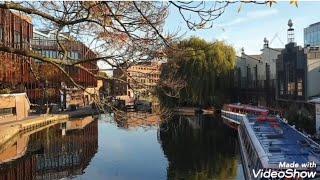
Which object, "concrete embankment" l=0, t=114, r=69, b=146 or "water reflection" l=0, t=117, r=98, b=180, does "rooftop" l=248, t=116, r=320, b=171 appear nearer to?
"water reflection" l=0, t=117, r=98, b=180

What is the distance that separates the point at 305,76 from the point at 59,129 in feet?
70.0

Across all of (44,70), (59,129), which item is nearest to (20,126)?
(59,129)

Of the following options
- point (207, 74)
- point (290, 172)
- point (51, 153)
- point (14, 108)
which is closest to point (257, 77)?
point (207, 74)

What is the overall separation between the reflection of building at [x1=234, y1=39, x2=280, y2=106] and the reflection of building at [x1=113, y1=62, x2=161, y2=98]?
4518 centimetres

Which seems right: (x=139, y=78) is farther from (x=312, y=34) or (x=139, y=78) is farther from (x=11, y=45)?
(x=312, y=34)

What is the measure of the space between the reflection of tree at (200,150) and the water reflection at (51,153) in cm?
460

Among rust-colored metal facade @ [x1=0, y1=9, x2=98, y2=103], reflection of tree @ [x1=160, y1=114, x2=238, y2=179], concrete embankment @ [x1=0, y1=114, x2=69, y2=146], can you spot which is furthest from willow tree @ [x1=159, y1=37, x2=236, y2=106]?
rust-colored metal facade @ [x1=0, y1=9, x2=98, y2=103]

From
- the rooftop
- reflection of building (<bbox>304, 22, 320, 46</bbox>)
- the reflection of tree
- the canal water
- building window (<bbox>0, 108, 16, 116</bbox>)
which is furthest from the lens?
reflection of building (<bbox>304, 22, 320, 46</bbox>)

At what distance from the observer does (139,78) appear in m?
7.05

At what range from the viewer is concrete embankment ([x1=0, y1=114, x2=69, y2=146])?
115 ft

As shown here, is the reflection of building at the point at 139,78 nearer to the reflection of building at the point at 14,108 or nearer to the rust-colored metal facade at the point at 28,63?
the rust-colored metal facade at the point at 28,63

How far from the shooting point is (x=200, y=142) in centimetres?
3447

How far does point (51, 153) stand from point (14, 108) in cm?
1945

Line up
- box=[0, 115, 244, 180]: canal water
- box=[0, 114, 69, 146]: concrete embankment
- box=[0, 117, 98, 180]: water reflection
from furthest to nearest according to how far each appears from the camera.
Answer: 1. box=[0, 114, 69, 146]: concrete embankment
2. box=[0, 117, 98, 180]: water reflection
3. box=[0, 115, 244, 180]: canal water
